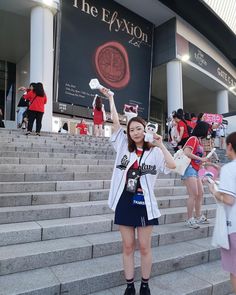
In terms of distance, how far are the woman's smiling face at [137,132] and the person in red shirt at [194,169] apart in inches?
65.2

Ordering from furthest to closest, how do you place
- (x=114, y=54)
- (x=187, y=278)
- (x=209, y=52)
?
(x=209, y=52) < (x=114, y=54) < (x=187, y=278)

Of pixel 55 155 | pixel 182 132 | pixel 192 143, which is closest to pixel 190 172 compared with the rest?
pixel 192 143

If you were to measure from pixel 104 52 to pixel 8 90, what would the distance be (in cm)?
716

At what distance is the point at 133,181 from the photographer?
8.11 feet

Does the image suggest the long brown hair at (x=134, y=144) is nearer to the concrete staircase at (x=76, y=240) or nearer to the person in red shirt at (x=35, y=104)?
the concrete staircase at (x=76, y=240)

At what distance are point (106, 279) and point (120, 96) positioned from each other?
14.1m

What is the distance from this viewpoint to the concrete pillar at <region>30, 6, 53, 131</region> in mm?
11883

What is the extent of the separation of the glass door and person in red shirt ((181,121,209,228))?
15872mm

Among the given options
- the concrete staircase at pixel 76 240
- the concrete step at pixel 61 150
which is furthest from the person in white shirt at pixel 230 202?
the concrete step at pixel 61 150

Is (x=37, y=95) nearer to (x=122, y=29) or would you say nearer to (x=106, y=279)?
(x=106, y=279)

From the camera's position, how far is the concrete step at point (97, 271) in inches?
102

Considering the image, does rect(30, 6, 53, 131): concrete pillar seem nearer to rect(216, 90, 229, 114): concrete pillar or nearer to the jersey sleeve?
the jersey sleeve

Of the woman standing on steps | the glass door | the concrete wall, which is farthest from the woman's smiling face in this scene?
the concrete wall

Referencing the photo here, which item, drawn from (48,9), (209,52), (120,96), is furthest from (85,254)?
(209,52)
